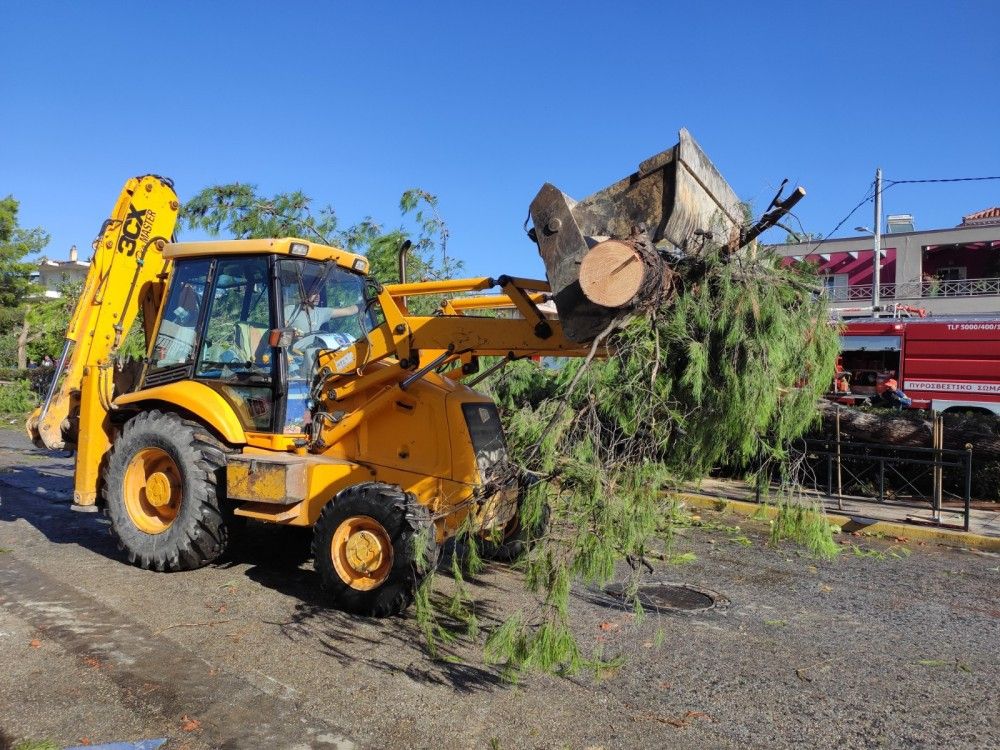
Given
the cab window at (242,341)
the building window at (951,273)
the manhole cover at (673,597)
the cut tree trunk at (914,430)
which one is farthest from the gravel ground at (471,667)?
the building window at (951,273)

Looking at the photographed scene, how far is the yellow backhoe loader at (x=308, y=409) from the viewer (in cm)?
529

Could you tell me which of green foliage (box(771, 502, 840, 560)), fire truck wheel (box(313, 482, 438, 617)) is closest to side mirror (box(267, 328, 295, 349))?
fire truck wheel (box(313, 482, 438, 617))

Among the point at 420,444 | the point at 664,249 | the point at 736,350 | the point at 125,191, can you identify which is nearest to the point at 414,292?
the point at 420,444

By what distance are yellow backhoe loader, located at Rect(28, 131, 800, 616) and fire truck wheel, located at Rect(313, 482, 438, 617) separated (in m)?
0.01

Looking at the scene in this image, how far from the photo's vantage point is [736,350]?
4156 millimetres

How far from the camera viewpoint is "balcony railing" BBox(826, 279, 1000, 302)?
1051 inches

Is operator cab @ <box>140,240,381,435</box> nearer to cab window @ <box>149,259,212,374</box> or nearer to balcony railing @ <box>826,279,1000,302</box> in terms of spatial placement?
cab window @ <box>149,259,212,374</box>

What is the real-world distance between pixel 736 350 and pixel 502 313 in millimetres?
4145

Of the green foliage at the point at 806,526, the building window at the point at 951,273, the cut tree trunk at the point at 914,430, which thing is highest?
the building window at the point at 951,273

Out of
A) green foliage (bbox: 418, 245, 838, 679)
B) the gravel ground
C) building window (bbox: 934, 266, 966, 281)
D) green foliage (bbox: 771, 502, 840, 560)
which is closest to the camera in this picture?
the gravel ground

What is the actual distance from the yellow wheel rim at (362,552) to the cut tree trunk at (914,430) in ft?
24.9

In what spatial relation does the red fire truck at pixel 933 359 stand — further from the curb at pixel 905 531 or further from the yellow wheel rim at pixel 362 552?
the yellow wheel rim at pixel 362 552

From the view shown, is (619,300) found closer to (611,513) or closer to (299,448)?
(611,513)

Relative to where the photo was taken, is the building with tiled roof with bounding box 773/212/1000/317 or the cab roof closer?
the cab roof
